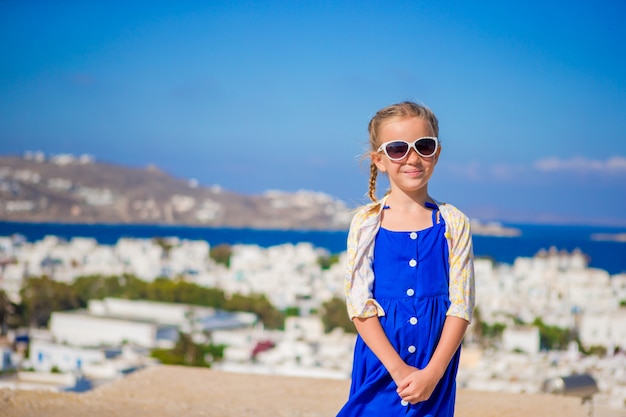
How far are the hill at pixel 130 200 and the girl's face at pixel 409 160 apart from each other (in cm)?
8784

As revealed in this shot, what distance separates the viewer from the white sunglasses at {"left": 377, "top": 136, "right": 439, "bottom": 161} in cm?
142

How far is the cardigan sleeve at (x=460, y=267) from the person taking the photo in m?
1.40

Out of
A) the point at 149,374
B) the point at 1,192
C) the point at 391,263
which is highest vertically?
the point at 1,192

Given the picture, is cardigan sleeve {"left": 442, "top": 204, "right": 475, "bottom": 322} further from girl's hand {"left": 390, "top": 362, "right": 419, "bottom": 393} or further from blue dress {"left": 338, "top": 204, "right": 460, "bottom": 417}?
girl's hand {"left": 390, "top": 362, "right": 419, "bottom": 393}

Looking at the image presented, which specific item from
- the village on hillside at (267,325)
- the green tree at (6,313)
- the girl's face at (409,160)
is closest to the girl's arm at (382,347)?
the girl's face at (409,160)

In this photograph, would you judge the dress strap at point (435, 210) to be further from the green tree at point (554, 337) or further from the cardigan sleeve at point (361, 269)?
the green tree at point (554, 337)

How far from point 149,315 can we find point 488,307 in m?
10.3

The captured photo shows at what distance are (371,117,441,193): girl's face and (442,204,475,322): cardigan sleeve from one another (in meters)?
0.09

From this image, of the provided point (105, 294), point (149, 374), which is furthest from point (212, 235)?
point (149, 374)

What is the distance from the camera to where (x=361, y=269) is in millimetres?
1417

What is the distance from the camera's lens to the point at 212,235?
286 feet

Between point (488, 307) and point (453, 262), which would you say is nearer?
point (453, 262)

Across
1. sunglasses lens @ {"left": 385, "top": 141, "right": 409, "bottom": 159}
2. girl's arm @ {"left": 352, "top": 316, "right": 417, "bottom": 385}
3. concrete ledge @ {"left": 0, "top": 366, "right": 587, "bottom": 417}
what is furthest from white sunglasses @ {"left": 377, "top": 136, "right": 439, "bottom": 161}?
concrete ledge @ {"left": 0, "top": 366, "right": 587, "bottom": 417}

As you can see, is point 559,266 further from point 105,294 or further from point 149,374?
point 149,374
